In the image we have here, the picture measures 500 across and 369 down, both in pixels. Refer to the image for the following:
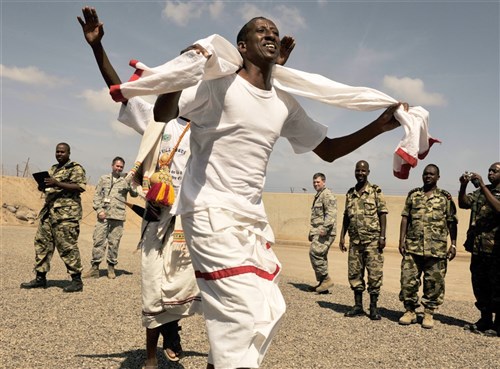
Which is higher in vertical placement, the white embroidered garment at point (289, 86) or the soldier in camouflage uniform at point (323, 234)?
the white embroidered garment at point (289, 86)

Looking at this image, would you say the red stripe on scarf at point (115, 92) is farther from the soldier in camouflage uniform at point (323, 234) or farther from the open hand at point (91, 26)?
the soldier in camouflage uniform at point (323, 234)

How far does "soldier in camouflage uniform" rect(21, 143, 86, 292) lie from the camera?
23.5 ft

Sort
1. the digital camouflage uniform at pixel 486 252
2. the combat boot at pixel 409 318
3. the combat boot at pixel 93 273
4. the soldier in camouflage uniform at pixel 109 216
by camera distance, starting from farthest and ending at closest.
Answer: the soldier in camouflage uniform at pixel 109 216 → the combat boot at pixel 93 273 → the combat boot at pixel 409 318 → the digital camouflage uniform at pixel 486 252

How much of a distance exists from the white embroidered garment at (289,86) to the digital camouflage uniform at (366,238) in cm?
438

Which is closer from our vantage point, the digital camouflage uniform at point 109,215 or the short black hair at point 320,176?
the short black hair at point 320,176

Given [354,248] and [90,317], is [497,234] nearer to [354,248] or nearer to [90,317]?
[354,248]

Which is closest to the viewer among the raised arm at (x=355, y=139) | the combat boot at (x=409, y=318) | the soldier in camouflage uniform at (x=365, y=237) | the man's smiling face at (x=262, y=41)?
the man's smiling face at (x=262, y=41)

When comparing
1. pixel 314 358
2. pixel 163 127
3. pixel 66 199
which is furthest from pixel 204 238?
pixel 66 199

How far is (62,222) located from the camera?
283 inches

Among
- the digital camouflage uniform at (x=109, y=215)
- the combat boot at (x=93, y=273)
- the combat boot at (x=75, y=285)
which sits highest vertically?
the digital camouflage uniform at (x=109, y=215)

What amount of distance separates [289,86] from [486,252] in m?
4.89

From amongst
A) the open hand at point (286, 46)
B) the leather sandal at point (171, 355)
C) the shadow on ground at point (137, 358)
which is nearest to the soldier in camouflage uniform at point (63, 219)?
the shadow on ground at point (137, 358)

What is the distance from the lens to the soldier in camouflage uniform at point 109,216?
891 cm

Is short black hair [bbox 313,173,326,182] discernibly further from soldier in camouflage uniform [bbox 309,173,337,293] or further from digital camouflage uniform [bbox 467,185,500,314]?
digital camouflage uniform [bbox 467,185,500,314]
